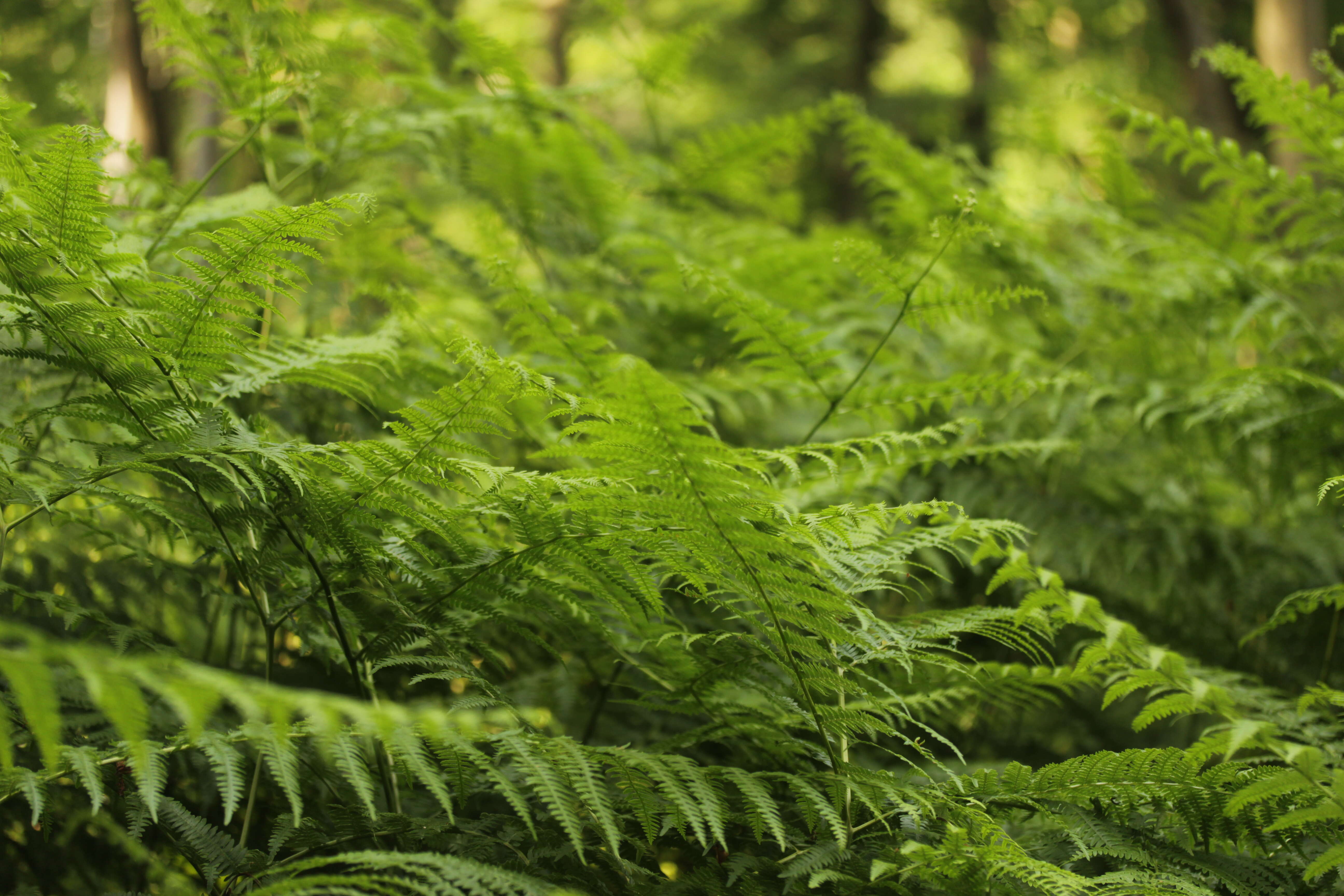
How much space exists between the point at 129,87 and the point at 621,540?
3.54 meters

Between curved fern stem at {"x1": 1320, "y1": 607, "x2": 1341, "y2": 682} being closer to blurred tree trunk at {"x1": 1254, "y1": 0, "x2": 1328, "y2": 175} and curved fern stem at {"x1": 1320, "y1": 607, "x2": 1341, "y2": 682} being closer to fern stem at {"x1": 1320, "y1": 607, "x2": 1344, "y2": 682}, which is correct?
fern stem at {"x1": 1320, "y1": 607, "x2": 1344, "y2": 682}

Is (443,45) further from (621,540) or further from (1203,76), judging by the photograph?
(621,540)

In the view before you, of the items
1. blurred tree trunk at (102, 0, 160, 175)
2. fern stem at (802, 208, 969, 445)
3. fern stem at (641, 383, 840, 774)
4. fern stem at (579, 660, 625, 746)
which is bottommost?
fern stem at (579, 660, 625, 746)

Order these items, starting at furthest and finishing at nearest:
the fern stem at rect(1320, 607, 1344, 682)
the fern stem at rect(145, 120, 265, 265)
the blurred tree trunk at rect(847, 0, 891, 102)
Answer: the blurred tree trunk at rect(847, 0, 891, 102)
the fern stem at rect(1320, 607, 1344, 682)
the fern stem at rect(145, 120, 265, 265)

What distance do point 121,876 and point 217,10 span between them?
6.03 ft

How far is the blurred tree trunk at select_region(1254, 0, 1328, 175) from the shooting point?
9.85 ft

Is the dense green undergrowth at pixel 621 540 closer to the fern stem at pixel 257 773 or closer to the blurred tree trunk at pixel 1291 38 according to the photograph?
the fern stem at pixel 257 773

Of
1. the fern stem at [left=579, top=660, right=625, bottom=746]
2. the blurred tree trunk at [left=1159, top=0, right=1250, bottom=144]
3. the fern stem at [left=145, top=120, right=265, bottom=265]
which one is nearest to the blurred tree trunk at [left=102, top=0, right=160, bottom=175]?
the fern stem at [left=145, top=120, right=265, bottom=265]

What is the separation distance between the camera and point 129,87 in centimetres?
328

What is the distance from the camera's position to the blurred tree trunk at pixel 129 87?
3.23 m

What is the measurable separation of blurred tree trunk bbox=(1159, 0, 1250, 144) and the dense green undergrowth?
6.47 ft

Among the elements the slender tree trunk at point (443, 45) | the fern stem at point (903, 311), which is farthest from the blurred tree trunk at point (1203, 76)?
the slender tree trunk at point (443, 45)

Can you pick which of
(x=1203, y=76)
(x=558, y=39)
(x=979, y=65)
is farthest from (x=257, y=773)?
(x=979, y=65)

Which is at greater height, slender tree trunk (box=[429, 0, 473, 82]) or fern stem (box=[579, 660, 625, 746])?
slender tree trunk (box=[429, 0, 473, 82])
